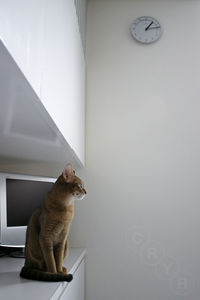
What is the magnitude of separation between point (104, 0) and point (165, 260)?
1928 mm

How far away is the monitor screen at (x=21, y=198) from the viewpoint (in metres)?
1.67

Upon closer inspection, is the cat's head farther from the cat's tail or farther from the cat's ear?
the cat's tail

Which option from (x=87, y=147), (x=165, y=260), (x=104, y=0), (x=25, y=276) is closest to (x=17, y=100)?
(x=25, y=276)

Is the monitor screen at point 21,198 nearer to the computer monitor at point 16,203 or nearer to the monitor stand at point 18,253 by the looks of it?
the computer monitor at point 16,203

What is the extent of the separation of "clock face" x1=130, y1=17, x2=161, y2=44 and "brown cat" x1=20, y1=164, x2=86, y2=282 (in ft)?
4.64

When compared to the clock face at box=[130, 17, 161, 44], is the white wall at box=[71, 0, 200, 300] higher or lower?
lower

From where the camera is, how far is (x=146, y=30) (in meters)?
2.36

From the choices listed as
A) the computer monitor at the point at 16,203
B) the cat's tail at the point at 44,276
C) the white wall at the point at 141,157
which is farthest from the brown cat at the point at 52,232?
the white wall at the point at 141,157

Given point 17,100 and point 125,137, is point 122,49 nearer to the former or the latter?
point 125,137

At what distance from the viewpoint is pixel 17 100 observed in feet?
2.69

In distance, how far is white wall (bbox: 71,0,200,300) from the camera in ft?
6.89

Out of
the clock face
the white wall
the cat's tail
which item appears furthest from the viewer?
the clock face

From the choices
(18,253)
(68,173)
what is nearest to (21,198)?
(18,253)

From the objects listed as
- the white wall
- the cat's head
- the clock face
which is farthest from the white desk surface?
the clock face
